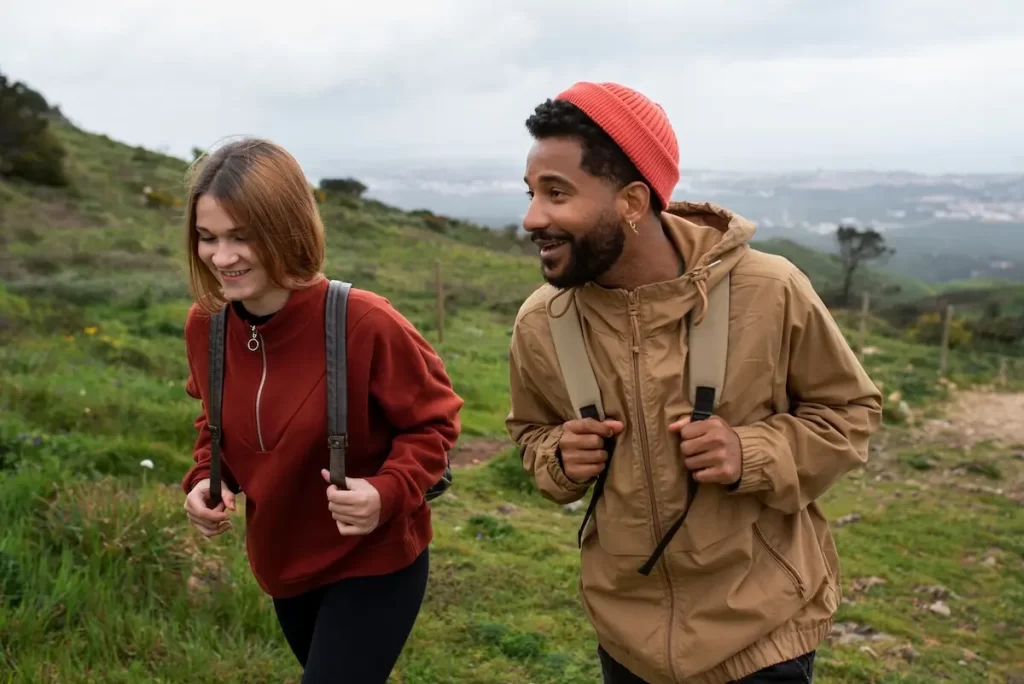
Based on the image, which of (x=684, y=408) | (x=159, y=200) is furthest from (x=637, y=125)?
(x=159, y=200)

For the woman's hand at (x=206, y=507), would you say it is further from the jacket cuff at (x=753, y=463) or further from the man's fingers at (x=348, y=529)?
the jacket cuff at (x=753, y=463)

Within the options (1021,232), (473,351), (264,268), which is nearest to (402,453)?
(264,268)

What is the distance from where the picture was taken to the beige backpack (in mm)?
1885

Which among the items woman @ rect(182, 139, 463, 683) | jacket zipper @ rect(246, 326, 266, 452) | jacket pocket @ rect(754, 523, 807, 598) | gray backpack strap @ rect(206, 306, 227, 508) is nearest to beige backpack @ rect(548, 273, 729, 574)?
jacket pocket @ rect(754, 523, 807, 598)

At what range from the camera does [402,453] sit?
7.23 feet

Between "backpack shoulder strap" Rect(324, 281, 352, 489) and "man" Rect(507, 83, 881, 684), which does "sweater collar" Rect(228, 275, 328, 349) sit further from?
"man" Rect(507, 83, 881, 684)

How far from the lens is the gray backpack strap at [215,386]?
7.38ft

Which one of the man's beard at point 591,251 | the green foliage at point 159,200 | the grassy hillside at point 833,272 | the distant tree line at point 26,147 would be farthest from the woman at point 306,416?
the grassy hillside at point 833,272

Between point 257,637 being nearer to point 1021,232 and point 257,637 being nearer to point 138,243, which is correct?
point 138,243

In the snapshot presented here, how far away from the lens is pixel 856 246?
45.2m

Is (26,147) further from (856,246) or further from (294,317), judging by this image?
(856,246)

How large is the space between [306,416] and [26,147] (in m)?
30.7

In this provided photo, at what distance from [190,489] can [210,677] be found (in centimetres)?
118

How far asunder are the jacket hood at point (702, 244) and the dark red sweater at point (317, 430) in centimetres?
48
